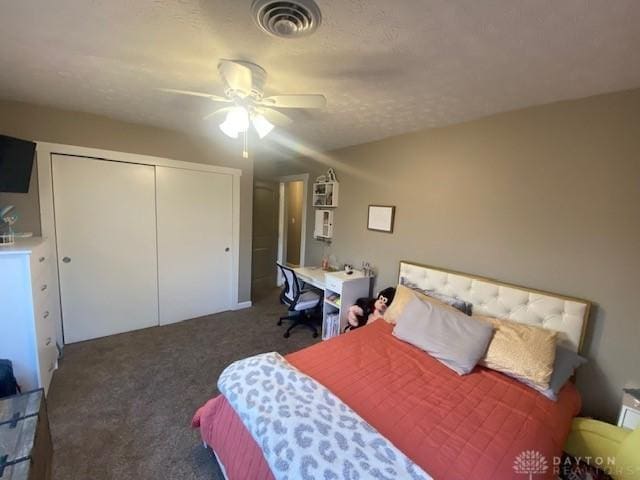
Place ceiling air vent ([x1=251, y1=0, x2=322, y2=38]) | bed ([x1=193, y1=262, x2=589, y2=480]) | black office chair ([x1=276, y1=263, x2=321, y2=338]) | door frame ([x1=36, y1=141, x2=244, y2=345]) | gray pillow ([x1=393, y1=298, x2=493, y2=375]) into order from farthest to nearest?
black office chair ([x1=276, y1=263, x2=321, y2=338]), door frame ([x1=36, y1=141, x2=244, y2=345]), gray pillow ([x1=393, y1=298, x2=493, y2=375]), bed ([x1=193, y1=262, x2=589, y2=480]), ceiling air vent ([x1=251, y1=0, x2=322, y2=38])

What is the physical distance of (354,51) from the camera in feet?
4.66

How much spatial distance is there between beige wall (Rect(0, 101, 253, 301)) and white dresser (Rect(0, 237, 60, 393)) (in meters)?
0.69

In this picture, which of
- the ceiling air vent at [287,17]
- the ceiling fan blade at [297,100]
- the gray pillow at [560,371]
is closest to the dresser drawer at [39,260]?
the ceiling fan blade at [297,100]

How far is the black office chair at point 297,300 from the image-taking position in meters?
3.19

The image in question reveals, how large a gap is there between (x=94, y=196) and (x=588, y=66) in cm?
405

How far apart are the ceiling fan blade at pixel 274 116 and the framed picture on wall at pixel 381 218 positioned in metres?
1.56

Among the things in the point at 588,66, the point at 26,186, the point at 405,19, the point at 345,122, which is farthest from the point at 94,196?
the point at 588,66

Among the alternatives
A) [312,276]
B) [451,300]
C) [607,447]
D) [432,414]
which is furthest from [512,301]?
[312,276]

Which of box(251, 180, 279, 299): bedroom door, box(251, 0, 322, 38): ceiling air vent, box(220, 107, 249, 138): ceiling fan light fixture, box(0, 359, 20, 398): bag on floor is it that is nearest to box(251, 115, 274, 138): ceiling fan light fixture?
box(220, 107, 249, 138): ceiling fan light fixture

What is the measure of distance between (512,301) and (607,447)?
92 cm

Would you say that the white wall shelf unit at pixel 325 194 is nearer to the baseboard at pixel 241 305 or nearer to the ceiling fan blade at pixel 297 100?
the baseboard at pixel 241 305

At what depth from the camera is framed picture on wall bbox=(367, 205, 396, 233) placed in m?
3.01

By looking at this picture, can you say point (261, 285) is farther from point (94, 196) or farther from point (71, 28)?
point (71, 28)

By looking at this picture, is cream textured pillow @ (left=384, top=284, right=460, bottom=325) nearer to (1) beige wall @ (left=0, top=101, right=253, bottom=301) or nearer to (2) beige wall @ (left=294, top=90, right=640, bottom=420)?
(2) beige wall @ (left=294, top=90, right=640, bottom=420)
